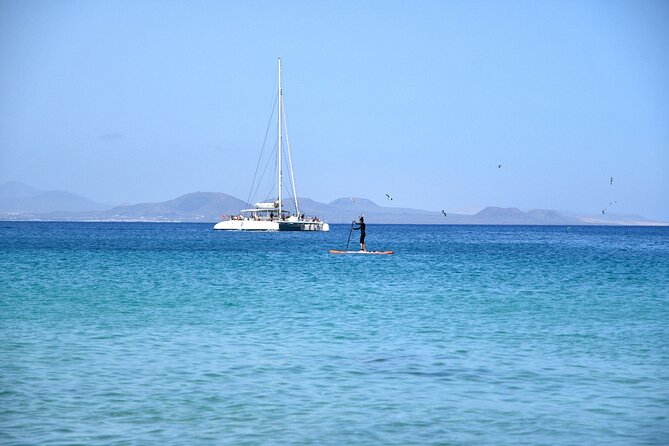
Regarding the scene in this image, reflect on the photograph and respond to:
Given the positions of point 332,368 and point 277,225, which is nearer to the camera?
point 332,368

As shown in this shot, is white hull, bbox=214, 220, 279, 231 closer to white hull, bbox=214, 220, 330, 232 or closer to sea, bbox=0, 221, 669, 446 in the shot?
white hull, bbox=214, 220, 330, 232

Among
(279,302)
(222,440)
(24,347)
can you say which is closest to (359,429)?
(222,440)

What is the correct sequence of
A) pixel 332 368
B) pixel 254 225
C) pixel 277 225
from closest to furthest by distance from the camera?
pixel 332 368 → pixel 277 225 → pixel 254 225

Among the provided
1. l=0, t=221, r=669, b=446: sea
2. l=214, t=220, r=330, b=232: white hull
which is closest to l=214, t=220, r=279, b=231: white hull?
l=214, t=220, r=330, b=232: white hull

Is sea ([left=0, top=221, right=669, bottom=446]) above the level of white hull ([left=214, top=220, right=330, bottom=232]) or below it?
below

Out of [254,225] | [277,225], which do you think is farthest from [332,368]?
[254,225]

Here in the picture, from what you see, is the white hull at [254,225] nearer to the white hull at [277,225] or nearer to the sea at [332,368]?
the white hull at [277,225]

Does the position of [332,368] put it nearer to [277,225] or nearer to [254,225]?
[277,225]

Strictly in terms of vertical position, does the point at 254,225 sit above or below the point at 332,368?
above

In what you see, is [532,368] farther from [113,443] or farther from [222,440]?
[113,443]

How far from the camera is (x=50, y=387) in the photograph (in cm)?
1672

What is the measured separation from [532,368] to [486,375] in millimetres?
1576

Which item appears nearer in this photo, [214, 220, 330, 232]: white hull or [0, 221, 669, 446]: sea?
[0, 221, 669, 446]: sea

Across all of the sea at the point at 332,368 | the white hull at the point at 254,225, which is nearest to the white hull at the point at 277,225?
the white hull at the point at 254,225
